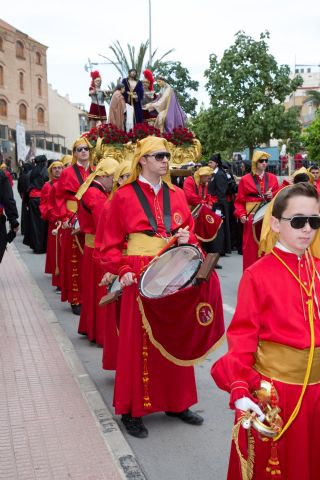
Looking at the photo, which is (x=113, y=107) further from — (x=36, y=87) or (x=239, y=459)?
(x=36, y=87)

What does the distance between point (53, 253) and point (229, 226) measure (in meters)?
5.14

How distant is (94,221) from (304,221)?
191 inches

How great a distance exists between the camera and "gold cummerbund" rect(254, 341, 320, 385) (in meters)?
2.96

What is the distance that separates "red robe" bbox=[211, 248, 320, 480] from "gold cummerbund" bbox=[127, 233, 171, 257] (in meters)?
1.98

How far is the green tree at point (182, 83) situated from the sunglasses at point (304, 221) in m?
45.4

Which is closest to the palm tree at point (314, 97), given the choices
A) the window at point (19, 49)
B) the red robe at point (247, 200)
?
the window at point (19, 49)

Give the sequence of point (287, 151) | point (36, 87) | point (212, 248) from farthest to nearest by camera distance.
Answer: point (36, 87) < point (287, 151) < point (212, 248)

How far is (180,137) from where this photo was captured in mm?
10406

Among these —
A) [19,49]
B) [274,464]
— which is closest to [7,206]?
[274,464]

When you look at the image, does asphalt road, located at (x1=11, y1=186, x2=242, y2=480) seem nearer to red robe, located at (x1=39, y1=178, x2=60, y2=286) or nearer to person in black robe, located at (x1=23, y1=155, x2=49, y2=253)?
red robe, located at (x1=39, y1=178, x2=60, y2=286)

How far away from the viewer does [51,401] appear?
557 cm

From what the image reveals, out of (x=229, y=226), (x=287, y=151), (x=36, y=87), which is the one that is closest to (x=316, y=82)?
(x=36, y=87)

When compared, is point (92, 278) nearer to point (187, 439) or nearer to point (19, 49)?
point (187, 439)

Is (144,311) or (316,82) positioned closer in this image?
(144,311)
